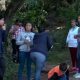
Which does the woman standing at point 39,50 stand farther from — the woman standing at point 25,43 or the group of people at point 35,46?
the woman standing at point 25,43

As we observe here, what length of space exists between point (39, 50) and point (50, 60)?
5.99 metres

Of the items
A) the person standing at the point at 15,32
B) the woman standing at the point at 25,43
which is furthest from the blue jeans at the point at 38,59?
the person standing at the point at 15,32

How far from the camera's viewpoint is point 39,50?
33.4ft

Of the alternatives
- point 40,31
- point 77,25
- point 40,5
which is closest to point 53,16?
point 40,5

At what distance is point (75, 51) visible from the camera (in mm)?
12711

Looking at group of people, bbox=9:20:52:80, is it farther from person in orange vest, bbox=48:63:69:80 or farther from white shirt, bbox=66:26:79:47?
white shirt, bbox=66:26:79:47

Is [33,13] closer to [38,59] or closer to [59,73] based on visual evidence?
[38,59]

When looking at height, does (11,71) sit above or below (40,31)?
below

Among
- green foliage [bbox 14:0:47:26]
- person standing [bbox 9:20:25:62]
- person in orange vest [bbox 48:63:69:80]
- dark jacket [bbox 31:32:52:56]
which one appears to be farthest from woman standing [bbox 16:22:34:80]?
green foliage [bbox 14:0:47:26]

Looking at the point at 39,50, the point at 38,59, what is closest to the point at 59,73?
the point at 38,59

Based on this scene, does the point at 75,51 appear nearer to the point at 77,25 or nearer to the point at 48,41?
the point at 77,25

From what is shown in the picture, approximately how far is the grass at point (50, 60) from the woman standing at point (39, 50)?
6.11 ft

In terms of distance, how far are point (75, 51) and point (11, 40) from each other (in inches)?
123

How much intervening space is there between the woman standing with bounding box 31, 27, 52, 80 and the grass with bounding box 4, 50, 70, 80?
186 cm
